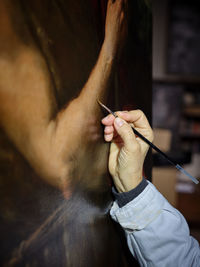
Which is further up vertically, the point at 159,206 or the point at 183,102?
the point at 159,206

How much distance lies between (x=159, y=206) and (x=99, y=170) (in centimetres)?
23

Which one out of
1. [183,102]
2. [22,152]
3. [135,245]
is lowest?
[183,102]

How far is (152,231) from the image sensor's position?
690 millimetres

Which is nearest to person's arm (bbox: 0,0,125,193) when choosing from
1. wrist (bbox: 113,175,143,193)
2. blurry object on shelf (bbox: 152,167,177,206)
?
wrist (bbox: 113,175,143,193)

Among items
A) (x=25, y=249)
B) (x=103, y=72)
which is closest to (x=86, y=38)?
(x=103, y=72)

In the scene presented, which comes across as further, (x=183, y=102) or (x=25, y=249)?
(x=183, y=102)

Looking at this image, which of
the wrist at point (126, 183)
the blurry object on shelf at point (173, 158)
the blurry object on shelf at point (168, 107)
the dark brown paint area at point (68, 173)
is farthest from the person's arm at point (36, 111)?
the blurry object on shelf at point (168, 107)

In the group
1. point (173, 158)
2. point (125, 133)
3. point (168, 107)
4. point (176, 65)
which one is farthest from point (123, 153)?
point (176, 65)

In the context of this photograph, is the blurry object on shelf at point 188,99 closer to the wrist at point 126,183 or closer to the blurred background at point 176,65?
the blurred background at point 176,65

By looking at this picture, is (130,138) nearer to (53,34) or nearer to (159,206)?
(159,206)

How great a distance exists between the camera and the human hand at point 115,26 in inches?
24.9

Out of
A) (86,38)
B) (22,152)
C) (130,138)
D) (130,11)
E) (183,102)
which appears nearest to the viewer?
(22,152)

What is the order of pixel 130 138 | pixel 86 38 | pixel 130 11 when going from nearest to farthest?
pixel 86 38 → pixel 130 138 → pixel 130 11

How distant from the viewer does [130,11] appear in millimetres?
770
